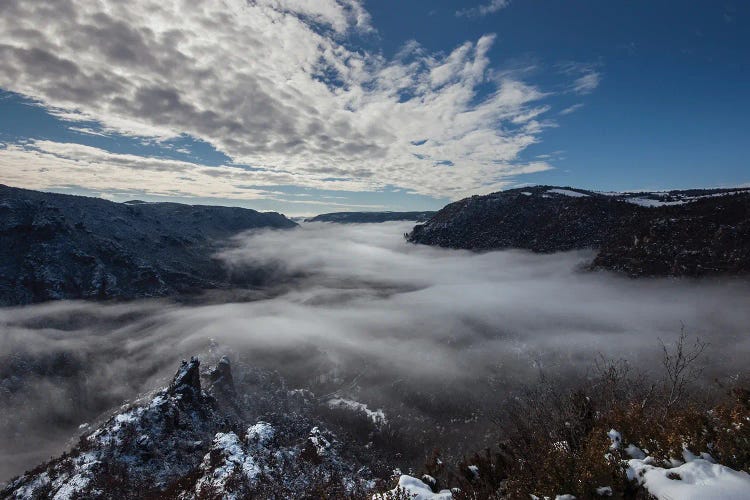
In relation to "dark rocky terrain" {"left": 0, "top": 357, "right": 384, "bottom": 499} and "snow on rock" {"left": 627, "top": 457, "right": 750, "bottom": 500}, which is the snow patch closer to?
"dark rocky terrain" {"left": 0, "top": 357, "right": 384, "bottom": 499}

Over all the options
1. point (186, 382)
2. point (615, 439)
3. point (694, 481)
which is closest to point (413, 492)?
point (615, 439)

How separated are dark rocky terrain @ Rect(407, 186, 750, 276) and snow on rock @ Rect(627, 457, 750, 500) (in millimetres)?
115617

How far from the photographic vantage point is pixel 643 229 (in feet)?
382

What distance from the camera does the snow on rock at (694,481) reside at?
27.5 ft

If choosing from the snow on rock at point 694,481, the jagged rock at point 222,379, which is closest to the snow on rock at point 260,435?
the snow on rock at point 694,481

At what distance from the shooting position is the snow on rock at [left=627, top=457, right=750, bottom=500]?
27.5 ft

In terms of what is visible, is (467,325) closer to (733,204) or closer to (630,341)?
(630,341)

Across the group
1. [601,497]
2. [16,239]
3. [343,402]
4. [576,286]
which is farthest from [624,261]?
[16,239]

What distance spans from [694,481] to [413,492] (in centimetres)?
942

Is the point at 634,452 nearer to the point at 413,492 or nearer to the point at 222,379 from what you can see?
the point at 413,492

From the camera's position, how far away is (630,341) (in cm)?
9531

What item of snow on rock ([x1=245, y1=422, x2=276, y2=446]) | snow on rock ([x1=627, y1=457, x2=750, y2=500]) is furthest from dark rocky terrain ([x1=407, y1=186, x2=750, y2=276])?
snow on rock ([x1=245, y1=422, x2=276, y2=446])

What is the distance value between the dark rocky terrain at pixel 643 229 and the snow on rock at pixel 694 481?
116m

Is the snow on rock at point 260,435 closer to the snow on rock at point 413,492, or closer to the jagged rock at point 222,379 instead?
the snow on rock at point 413,492
